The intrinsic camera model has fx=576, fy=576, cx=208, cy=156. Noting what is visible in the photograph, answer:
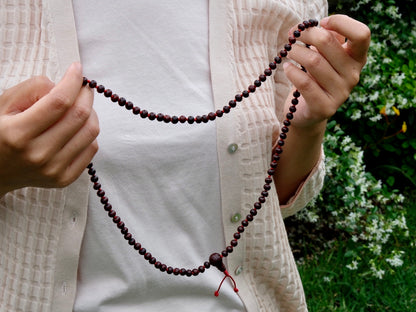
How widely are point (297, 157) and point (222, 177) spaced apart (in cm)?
24

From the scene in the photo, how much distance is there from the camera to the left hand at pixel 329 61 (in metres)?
1.20

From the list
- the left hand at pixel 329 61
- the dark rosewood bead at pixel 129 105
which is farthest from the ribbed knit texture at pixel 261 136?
the dark rosewood bead at pixel 129 105

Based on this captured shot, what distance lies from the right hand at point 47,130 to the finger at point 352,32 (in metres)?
0.53

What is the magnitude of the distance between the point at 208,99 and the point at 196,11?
225 mm

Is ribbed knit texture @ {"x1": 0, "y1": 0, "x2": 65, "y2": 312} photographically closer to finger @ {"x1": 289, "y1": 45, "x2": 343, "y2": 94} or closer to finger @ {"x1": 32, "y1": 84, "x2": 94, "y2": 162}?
finger @ {"x1": 32, "y1": 84, "x2": 94, "y2": 162}

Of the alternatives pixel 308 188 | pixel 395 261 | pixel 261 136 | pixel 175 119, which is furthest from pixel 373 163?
pixel 175 119

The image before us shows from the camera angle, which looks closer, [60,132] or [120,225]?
[60,132]

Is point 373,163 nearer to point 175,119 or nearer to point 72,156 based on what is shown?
point 175,119

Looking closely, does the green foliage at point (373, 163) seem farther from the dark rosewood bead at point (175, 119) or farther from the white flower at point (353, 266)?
the dark rosewood bead at point (175, 119)

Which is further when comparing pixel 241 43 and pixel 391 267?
pixel 391 267

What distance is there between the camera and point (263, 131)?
4.61ft

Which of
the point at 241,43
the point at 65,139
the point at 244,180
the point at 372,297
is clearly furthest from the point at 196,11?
the point at 372,297

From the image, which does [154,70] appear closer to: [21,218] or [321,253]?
[21,218]

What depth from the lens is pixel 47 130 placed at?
1.03 m
